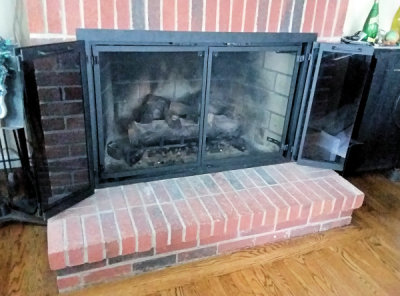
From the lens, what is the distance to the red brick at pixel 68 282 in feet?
4.00

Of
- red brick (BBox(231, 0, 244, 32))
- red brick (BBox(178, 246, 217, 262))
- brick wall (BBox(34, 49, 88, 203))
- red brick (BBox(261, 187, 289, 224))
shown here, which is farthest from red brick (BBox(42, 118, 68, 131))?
red brick (BBox(261, 187, 289, 224))

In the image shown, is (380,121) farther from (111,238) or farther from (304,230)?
(111,238)

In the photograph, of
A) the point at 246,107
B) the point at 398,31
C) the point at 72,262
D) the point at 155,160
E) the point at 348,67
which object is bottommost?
the point at 72,262

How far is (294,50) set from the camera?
1641mm

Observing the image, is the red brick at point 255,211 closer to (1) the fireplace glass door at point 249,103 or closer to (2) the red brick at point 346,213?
(1) the fireplace glass door at point 249,103

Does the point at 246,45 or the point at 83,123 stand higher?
the point at 246,45

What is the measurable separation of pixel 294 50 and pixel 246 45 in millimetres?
272

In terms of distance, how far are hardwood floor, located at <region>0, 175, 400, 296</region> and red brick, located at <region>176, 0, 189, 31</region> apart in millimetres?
972

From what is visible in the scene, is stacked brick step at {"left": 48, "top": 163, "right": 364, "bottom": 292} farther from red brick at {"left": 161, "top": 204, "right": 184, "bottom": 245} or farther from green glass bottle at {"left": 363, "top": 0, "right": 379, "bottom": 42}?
green glass bottle at {"left": 363, "top": 0, "right": 379, "bottom": 42}

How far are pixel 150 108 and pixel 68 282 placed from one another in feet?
2.78

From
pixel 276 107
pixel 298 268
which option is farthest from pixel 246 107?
pixel 298 268

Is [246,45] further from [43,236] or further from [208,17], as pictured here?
[43,236]

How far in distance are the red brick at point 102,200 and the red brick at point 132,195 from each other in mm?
81

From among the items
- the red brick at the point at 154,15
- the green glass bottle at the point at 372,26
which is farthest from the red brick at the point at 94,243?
the green glass bottle at the point at 372,26
